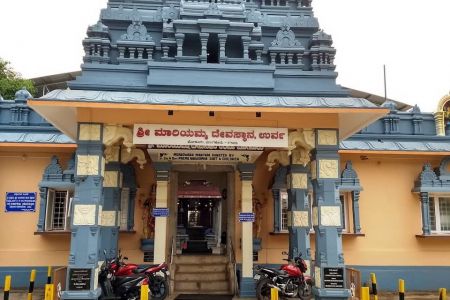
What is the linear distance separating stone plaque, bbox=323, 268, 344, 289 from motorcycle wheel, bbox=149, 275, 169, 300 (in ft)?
12.1

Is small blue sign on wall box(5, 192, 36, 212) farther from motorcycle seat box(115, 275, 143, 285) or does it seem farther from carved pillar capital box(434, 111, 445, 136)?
carved pillar capital box(434, 111, 445, 136)

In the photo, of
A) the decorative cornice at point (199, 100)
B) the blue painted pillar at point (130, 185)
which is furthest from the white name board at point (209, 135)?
the blue painted pillar at point (130, 185)

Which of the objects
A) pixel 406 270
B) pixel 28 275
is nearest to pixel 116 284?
pixel 28 275

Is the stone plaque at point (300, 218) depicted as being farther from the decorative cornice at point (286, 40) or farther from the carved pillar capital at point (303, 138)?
the decorative cornice at point (286, 40)

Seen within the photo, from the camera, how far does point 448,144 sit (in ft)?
40.2

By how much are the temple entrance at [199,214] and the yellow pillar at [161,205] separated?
5486mm

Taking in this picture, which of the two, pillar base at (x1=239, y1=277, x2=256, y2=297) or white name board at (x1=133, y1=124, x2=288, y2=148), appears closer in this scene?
white name board at (x1=133, y1=124, x2=288, y2=148)

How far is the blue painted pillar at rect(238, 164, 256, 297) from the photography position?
10.1 meters

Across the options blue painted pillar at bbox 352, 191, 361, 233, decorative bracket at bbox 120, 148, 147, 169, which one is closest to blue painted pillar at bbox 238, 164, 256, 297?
decorative bracket at bbox 120, 148, 147, 169

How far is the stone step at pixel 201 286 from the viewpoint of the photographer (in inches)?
409

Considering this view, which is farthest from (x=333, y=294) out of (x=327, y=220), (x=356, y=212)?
(x=356, y=212)

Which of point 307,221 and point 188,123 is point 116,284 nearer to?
point 188,123

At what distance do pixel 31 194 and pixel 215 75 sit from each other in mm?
6470

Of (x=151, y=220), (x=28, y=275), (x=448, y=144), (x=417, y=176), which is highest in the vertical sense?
(x=448, y=144)
